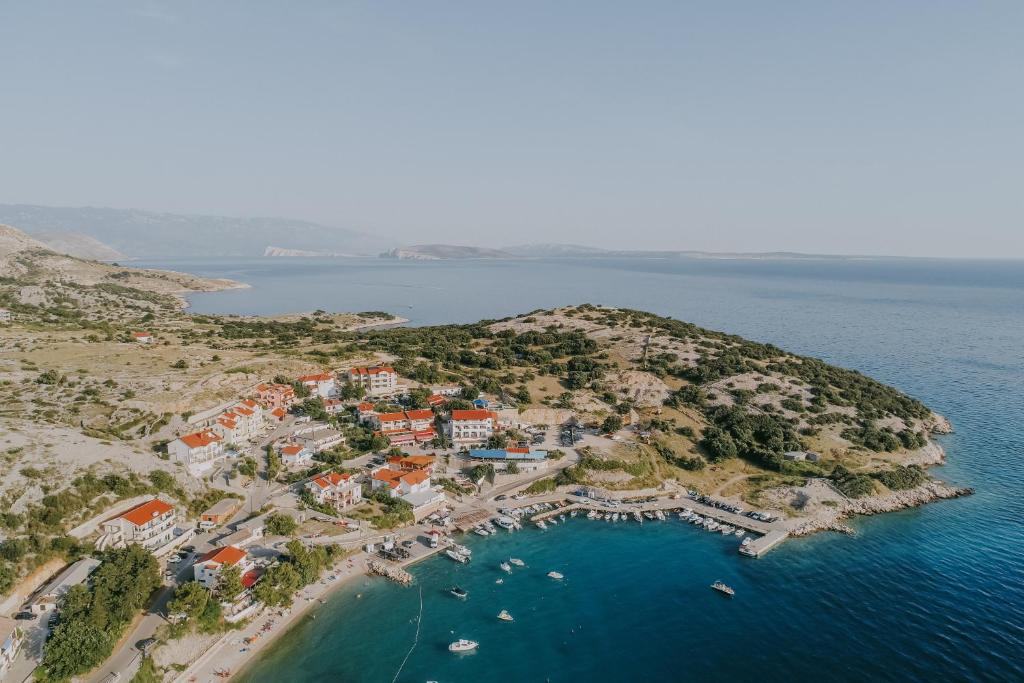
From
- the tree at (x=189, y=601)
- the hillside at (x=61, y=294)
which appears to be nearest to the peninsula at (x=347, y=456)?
the tree at (x=189, y=601)

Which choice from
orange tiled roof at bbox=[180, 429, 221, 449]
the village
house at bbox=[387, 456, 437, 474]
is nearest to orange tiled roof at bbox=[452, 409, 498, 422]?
the village

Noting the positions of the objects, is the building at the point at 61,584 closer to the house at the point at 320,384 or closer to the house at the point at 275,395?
the house at the point at 275,395

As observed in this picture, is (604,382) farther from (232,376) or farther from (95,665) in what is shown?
(95,665)

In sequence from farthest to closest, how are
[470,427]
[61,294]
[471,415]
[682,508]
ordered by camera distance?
1. [61,294]
2. [471,415]
3. [470,427]
4. [682,508]

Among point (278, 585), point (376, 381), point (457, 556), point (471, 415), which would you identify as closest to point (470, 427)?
point (471, 415)

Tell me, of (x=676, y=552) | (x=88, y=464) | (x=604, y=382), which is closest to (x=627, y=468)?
(x=676, y=552)

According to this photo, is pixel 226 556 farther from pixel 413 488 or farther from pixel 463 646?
pixel 413 488
